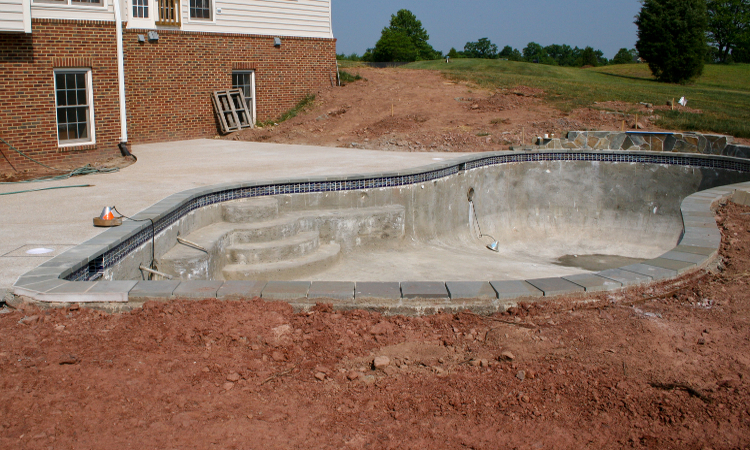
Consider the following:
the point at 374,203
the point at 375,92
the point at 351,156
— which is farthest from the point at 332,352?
the point at 375,92

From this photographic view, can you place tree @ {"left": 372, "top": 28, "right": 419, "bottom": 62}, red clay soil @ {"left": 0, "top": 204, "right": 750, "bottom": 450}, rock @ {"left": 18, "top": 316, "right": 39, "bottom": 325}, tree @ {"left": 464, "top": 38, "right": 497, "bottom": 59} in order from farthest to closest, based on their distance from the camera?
tree @ {"left": 464, "top": 38, "right": 497, "bottom": 59} < tree @ {"left": 372, "top": 28, "right": 419, "bottom": 62} < rock @ {"left": 18, "top": 316, "right": 39, "bottom": 325} < red clay soil @ {"left": 0, "top": 204, "right": 750, "bottom": 450}

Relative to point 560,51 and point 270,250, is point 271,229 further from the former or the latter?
point 560,51

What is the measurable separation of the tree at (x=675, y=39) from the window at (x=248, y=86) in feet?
85.4

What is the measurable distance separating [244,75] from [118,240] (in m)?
13.7

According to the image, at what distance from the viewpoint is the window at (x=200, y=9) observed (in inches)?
670

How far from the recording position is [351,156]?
13.1m

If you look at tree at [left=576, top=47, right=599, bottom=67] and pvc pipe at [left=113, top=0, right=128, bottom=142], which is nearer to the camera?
pvc pipe at [left=113, top=0, right=128, bottom=142]

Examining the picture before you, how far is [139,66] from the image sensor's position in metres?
15.8

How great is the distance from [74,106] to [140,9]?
5176 mm

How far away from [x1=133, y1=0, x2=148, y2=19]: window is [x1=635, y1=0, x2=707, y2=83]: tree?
29063mm

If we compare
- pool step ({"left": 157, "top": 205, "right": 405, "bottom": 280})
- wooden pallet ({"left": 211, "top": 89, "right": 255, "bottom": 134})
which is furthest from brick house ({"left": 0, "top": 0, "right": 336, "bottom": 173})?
pool step ({"left": 157, "top": 205, "right": 405, "bottom": 280})

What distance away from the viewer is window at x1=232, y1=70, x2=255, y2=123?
60.5ft

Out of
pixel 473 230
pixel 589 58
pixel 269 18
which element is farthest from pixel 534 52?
pixel 473 230

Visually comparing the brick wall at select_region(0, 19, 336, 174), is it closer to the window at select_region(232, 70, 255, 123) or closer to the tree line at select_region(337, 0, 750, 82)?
the window at select_region(232, 70, 255, 123)
